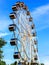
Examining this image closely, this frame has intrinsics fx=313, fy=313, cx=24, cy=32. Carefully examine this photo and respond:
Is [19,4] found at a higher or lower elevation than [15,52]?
higher

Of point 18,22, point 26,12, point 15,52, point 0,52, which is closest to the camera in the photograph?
point 15,52

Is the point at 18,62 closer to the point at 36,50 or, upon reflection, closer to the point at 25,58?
the point at 25,58

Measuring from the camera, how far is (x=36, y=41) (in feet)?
141

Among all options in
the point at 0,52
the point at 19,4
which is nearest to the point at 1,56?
the point at 0,52

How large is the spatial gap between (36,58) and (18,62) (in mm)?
5720

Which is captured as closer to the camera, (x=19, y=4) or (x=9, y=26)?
(x=9, y=26)

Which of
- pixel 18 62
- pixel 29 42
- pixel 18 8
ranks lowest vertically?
pixel 18 62

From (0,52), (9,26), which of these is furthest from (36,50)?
(0,52)

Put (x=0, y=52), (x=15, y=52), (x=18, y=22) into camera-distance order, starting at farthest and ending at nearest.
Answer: (x=0, y=52) → (x=18, y=22) → (x=15, y=52)

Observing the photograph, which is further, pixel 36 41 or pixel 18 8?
pixel 36 41

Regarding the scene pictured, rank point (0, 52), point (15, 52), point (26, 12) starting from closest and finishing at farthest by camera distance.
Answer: point (15, 52)
point (26, 12)
point (0, 52)

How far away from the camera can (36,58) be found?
41.3 metres

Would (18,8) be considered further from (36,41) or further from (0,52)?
(0,52)

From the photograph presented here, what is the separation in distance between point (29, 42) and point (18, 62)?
4561 millimetres
